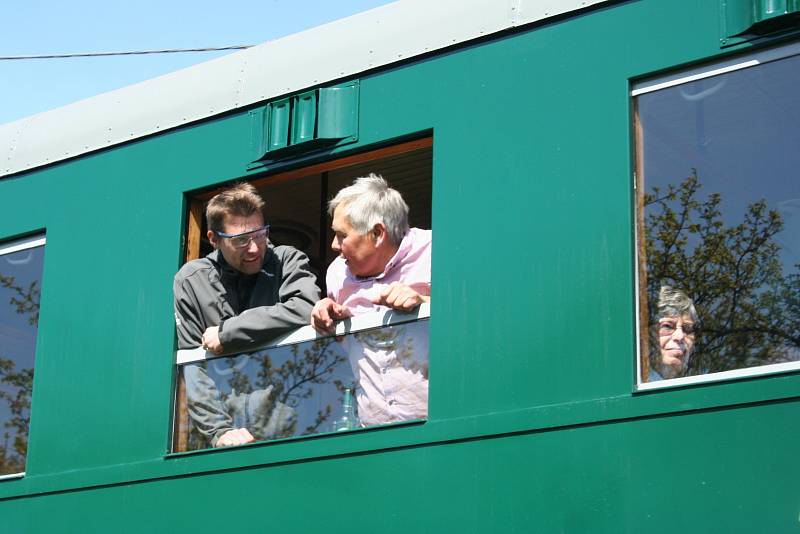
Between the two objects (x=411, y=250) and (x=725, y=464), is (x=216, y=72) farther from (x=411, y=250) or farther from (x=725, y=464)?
(x=725, y=464)

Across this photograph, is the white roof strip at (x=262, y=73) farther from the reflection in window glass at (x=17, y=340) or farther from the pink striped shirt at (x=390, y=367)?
the pink striped shirt at (x=390, y=367)

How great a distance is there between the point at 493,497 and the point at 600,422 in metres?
0.46

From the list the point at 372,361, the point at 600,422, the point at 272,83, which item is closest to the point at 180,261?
the point at 272,83

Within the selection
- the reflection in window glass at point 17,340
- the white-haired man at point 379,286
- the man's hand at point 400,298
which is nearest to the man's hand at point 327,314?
the white-haired man at point 379,286

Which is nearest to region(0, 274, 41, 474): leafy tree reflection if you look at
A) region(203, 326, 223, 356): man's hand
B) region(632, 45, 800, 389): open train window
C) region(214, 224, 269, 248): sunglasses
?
region(203, 326, 223, 356): man's hand

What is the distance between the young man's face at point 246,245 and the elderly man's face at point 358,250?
493 millimetres

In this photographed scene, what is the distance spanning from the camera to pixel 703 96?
515cm

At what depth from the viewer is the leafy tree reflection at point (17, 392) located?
6.72 meters

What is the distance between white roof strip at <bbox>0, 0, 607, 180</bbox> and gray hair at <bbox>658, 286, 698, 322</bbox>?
1155 mm

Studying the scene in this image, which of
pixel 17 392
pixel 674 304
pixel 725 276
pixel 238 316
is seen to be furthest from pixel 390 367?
pixel 17 392

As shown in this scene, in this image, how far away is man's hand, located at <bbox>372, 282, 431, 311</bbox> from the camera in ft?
18.2

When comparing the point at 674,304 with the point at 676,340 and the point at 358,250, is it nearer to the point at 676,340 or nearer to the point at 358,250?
the point at 676,340

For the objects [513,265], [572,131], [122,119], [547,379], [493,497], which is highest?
[122,119]

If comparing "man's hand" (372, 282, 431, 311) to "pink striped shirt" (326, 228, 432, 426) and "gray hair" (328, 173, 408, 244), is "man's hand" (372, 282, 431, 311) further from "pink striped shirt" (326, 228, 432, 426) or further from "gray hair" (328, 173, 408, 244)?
"gray hair" (328, 173, 408, 244)
